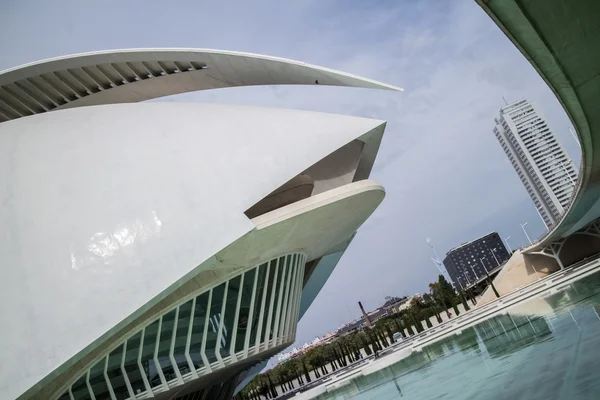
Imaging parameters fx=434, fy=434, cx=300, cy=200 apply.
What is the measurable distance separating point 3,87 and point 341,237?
44.0 feet

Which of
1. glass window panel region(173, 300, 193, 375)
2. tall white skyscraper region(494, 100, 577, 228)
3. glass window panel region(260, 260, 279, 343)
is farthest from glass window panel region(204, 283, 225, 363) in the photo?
tall white skyscraper region(494, 100, 577, 228)

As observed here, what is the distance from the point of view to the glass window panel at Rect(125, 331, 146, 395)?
1229cm

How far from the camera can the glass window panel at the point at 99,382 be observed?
12.0m

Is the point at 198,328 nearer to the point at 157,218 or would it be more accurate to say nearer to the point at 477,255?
the point at 157,218

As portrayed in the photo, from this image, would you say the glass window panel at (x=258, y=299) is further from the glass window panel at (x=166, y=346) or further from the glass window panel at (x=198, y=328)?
the glass window panel at (x=166, y=346)

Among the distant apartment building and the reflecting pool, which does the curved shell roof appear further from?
the distant apartment building

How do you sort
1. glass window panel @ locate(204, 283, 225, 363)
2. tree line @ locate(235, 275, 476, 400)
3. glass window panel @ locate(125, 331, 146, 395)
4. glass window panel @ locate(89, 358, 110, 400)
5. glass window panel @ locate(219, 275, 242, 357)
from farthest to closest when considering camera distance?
tree line @ locate(235, 275, 476, 400) < glass window panel @ locate(219, 275, 242, 357) < glass window panel @ locate(204, 283, 225, 363) < glass window panel @ locate(125, 331, 146, 395) < glass window panel @ locate(89, 358, 110, 400)

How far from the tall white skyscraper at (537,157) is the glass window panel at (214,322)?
11055 cm

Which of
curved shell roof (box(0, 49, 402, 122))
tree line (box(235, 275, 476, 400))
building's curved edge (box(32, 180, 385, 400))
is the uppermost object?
curved shell roof (box(0, 49, 402, 122))

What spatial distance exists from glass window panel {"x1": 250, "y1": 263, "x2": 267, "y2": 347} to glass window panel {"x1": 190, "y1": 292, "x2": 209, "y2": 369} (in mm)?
1738

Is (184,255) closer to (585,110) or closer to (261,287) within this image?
(261,287)

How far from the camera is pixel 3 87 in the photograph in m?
15.7

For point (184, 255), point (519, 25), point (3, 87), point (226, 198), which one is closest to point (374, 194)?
point (226, 198)

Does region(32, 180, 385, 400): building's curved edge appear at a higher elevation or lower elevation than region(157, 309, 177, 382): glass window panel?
higher
